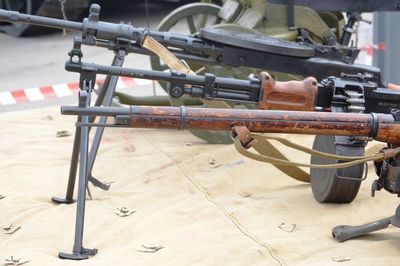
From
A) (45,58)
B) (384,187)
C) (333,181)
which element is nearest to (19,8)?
(45,58)

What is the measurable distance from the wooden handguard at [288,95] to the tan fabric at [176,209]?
622mm

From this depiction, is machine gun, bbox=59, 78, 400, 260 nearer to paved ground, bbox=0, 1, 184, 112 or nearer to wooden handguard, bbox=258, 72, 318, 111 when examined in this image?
wooden handguard, bbox=258, 72, 318, 111

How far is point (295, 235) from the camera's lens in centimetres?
418

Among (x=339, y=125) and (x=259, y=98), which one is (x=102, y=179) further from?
(x=339, y=125)

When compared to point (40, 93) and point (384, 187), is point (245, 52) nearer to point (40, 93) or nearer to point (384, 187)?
point (384, 187)

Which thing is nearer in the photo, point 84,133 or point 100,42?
point 84,133

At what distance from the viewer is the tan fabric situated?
392 centimetres

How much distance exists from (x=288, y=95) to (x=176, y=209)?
1041mm

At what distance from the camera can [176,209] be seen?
457 cm

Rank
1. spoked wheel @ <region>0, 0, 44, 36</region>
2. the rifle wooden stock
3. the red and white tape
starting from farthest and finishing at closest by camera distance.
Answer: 1. spoked wheel @ <region>0, 0, 44, 36</region>
2. the red and white tape
3. the rifle wooden stock

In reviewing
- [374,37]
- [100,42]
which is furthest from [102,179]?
[374,37]

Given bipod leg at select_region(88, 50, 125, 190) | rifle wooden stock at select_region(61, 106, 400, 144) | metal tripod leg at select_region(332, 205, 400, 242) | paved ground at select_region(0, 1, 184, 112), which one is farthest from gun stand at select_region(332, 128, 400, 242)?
paved ground at select_region(0, 1, 184, 112)

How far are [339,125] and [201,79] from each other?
2.70 feet

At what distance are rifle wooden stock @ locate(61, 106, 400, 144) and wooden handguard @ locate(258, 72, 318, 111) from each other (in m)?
0.44
